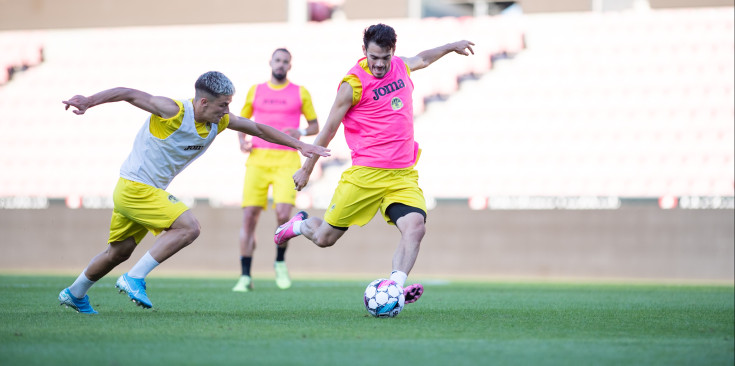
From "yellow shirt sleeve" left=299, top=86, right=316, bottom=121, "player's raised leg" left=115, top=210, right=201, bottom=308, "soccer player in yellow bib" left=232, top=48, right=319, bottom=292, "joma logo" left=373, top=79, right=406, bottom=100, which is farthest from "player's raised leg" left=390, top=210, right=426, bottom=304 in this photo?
"yellow shirt sleeve" left=299, top=86, right=316, bottom=121

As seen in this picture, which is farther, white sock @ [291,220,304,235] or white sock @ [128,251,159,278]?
white sock @ [291,220,304,235]

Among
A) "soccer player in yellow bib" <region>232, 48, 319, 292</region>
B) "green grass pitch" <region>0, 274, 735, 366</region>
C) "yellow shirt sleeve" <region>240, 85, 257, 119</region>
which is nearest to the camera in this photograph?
"green grass pitch" <region>0, 274, 735, 366</region>

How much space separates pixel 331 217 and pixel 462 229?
857 centimetres

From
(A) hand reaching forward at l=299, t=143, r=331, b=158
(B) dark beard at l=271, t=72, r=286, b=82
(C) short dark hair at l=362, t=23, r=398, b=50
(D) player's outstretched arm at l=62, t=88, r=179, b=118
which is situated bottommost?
(A) hand reaching forward at l=299, t=143, r=331, b=158

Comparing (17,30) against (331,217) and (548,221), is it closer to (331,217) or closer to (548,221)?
(548,221)

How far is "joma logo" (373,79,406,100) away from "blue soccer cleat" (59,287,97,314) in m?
2.30

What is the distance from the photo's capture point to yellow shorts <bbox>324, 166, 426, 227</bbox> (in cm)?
609

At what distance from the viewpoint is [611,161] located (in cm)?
1495

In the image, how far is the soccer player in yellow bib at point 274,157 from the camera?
902 centimetres

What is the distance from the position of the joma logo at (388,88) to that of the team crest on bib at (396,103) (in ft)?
0.20

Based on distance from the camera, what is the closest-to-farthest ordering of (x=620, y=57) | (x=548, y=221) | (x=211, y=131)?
1. (x=211, y=131)
2. (x=548, y=221)
3. (x=620, y=57)

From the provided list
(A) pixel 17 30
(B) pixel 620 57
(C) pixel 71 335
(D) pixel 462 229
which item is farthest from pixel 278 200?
(A) pixel 17 30

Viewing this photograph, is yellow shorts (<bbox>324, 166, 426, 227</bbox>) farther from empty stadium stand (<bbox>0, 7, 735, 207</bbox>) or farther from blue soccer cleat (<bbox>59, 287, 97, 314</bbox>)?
empty stadium stand (<bbox>0, 7, 735, 207</bbox>)

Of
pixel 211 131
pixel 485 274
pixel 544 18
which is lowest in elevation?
pixel 485 274
